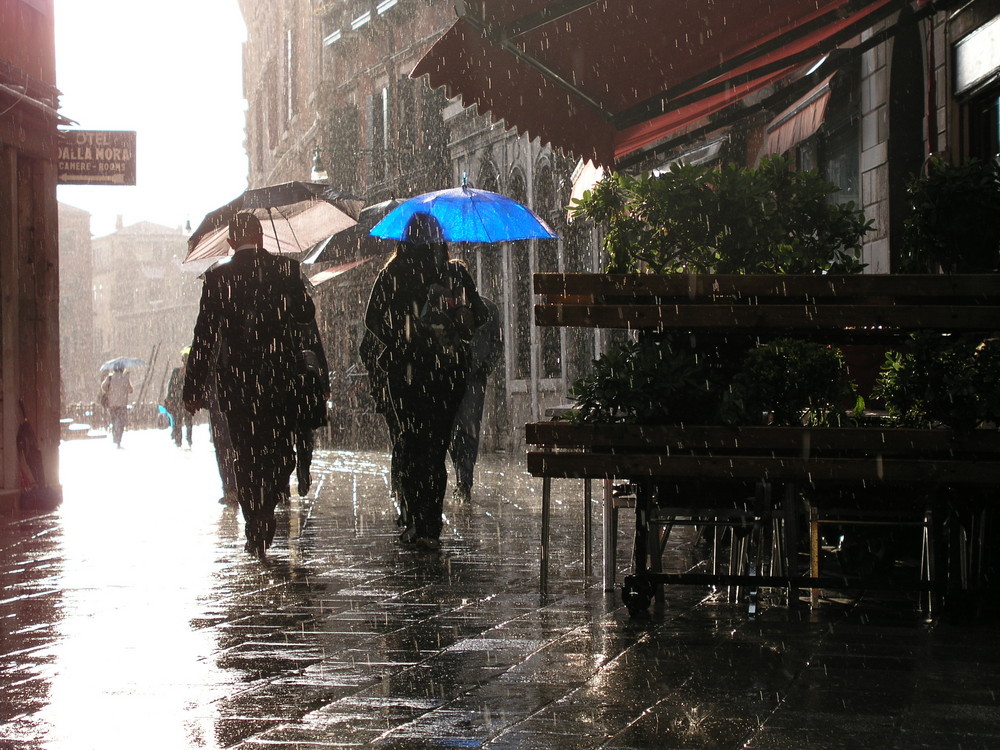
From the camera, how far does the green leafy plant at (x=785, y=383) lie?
555 centimetres

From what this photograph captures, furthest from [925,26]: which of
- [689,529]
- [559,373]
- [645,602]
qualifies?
[559,373]

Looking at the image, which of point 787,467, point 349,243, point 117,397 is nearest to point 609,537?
point 787,467

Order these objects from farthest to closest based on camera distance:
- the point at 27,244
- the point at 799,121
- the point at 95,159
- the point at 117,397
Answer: the point at 117,397 → the point at 95,159 → the point at 27,244 → the point at 799,121

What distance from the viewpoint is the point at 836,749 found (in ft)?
11.7

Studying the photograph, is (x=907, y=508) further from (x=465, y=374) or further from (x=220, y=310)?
(x=220, y=310)

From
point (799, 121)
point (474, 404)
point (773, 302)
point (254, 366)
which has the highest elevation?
point (799, 121)

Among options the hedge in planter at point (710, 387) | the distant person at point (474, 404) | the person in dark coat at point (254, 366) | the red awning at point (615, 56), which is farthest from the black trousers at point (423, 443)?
the distant person at point (474, 404)

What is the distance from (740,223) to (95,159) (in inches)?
428

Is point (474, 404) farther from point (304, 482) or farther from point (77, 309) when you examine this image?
point (77, 309)

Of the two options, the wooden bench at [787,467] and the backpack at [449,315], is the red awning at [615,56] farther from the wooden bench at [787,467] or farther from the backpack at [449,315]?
the wooden bench at [787,467]

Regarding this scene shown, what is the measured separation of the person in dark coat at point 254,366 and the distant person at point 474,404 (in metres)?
3.82

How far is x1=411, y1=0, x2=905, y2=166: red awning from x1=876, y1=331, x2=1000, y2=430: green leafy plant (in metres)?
3.16

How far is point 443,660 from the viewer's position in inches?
192

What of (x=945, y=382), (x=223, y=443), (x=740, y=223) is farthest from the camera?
(x=223, y=443)
